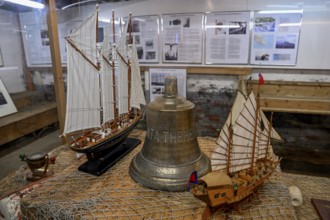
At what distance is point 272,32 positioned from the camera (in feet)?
6.53

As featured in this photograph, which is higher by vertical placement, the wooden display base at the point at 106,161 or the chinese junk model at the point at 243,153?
the chinese junk model at the point at 243,153

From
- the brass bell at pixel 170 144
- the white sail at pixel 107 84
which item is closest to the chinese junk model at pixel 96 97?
the white sail at pixel 107 84

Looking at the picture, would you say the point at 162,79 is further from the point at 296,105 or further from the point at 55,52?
the point at 296,105

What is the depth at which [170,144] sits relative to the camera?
111cm

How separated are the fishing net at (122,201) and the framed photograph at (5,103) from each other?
74 cm

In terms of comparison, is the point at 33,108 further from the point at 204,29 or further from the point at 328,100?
the point at 328,100

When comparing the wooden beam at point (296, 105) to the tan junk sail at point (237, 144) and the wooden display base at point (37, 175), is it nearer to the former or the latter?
the tan junk sail at point (237, 144)

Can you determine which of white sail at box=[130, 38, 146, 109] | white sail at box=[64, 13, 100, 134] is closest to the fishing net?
white sail at box=[64, 13, 100, 134]

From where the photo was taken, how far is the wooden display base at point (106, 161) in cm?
128

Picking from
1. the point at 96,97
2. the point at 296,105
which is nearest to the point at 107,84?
the point at 96,97

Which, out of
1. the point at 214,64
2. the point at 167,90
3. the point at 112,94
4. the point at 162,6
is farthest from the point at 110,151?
the point at 162,6

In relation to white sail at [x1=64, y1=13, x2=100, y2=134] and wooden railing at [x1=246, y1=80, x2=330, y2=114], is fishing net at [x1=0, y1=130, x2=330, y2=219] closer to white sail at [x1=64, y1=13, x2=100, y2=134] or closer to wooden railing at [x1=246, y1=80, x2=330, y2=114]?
white sail at [x1=64, y1=13, x2=100, y2=134]

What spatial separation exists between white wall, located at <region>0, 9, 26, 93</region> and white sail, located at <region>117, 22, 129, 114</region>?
95 cm

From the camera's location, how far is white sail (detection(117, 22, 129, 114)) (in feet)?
4.81
